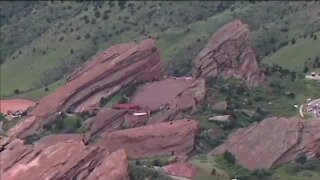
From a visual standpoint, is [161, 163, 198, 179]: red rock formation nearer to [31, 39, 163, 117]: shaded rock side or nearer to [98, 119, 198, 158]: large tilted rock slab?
[98, 119, 198, 158]: large tilted rock slab

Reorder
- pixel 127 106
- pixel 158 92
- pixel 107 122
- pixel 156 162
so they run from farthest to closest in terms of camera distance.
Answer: pixel 158 92
pixel 127 106
pixel 107 122
pixel 156 162

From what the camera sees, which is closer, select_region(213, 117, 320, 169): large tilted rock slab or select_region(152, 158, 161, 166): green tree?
select_region(213, 117, 320, 169): large tilted rock slab

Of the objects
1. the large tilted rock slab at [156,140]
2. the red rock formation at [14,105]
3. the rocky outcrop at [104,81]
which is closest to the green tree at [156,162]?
the large tilted rock slab at [156,140]

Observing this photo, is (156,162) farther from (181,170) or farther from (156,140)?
(156,140)

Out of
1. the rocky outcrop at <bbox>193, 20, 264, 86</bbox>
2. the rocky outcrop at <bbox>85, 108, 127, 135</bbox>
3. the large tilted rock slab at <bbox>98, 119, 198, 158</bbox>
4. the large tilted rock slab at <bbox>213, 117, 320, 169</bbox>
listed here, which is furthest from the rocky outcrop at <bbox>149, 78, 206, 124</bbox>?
the large tilted rock slab at <bbox>213, 117, 320, 169</bbox>

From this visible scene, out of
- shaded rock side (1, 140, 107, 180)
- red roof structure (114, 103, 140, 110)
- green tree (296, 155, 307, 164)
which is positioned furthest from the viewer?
red roof structure (114, 103, 140, 110)

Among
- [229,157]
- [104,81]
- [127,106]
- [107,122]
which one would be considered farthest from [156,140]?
[104,81]
